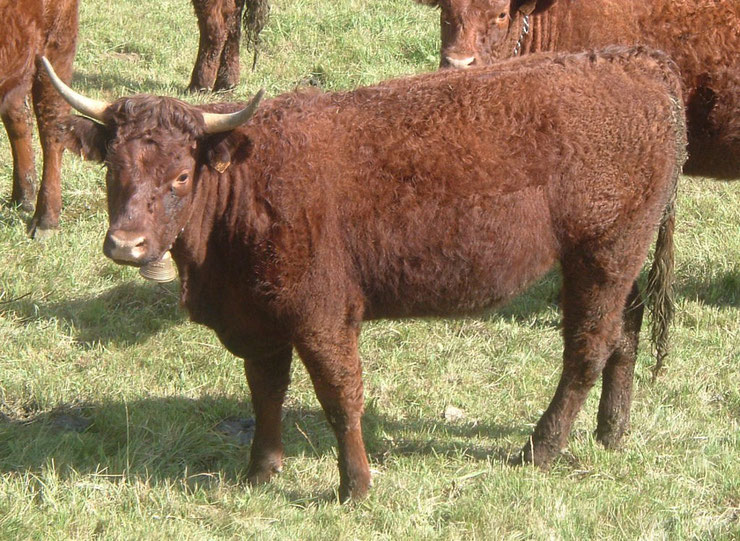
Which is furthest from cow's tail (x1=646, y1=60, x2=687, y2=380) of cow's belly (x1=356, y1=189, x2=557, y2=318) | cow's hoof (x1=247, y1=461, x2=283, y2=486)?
cow's hoof (x1=247, y1=461, x2=283, y2=486)

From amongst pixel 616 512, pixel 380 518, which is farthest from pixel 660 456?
pixel 380 518

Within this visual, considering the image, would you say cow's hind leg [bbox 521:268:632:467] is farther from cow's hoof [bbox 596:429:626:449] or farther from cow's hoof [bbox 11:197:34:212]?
cow's hoof [bbox 11:197:34:212]

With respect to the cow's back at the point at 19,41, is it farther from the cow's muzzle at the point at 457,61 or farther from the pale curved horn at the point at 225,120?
the pale curved horn at the point at 225,120

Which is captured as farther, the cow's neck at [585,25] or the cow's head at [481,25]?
the cow's head at [481,25]

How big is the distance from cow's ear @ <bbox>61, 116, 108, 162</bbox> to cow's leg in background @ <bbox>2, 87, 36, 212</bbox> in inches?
119

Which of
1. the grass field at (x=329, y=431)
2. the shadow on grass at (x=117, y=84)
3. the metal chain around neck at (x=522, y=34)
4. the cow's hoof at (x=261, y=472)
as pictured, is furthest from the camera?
the shadow on grass at (x=117, y=84)

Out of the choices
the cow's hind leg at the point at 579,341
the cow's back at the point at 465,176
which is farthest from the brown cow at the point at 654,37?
the cow's hind leg at the point at 579,341

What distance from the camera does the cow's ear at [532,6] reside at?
641 centimetres

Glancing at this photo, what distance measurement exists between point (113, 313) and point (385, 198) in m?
2.65

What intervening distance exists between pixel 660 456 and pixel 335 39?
6.85m

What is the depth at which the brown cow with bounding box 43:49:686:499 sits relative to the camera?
416 centimetres

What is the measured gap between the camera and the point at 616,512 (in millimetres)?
4418

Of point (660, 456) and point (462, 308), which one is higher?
point (462, 308)

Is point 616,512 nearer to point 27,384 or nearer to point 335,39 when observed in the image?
point 27,384
